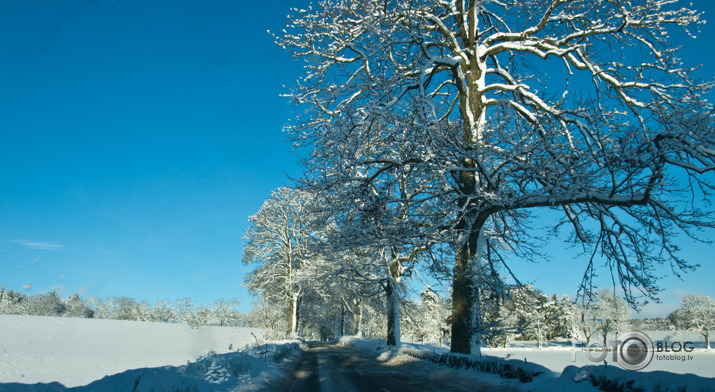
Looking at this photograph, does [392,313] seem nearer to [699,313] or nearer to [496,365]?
[496,365]

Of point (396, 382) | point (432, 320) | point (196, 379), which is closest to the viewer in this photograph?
point (196, 379)

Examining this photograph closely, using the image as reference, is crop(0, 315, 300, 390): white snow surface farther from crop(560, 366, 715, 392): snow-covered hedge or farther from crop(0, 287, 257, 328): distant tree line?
crop(0, 287, 257, 328): distant tree line

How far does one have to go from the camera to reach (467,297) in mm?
9703

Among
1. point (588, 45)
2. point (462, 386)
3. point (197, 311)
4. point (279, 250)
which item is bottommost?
point (197, 311)

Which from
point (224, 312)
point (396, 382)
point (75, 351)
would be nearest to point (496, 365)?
point (396, 382)

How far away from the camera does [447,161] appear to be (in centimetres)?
809

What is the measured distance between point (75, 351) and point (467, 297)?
1030cm

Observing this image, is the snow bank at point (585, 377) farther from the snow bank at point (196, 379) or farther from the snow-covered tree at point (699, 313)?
the snow-covered tree at point (699, 313)

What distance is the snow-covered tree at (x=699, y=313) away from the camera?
68631 millimetres

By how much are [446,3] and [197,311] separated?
239 feet

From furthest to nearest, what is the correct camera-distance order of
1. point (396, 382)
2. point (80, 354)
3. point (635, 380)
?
point (80, 354), point (396, 382), point (635, 380)

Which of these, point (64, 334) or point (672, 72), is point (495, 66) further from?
point (64, 334)

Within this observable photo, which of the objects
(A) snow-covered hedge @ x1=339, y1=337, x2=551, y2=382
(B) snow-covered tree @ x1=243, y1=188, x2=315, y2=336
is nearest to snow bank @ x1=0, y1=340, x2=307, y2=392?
(A) snow-covered hedge @ x1=339, y1=337, x2=551, y2=382

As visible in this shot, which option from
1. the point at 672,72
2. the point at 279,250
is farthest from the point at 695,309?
the point at 672,72
